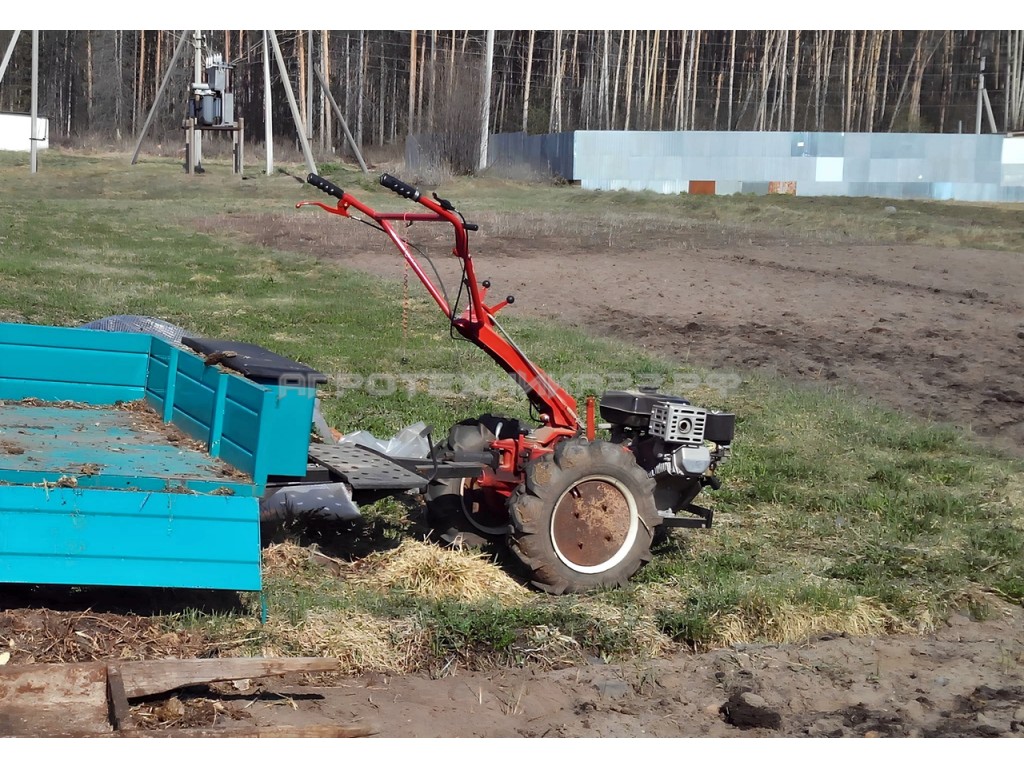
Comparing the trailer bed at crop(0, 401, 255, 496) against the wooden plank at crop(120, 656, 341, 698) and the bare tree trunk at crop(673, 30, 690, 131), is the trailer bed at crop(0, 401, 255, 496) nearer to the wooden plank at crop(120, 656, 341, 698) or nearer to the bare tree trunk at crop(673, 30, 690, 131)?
the wooden plank at crop(120, 656, 341, 698)

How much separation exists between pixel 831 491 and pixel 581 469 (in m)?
2.65

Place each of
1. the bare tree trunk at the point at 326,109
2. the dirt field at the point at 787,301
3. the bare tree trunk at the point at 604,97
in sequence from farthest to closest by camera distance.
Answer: the bare tree trunk at the point at 604,97 < the bare tree trunk at the point at 326,109 < the dirt field at the point at 787,301

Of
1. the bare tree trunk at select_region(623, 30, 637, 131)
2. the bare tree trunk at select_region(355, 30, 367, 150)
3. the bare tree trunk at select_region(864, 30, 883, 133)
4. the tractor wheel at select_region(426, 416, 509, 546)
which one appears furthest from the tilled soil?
the bare tree trunk at select_region(864, 30, 883, 133)

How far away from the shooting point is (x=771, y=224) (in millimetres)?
24812

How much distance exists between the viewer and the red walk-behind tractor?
19.0 feet

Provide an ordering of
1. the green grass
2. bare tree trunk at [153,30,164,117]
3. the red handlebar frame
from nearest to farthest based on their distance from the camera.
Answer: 1. the green grass
2. the red handlebar frame
3. bare tree trunk at [153,30,164,117]

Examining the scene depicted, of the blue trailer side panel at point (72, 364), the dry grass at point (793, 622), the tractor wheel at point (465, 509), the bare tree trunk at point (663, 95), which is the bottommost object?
the dry grass at point (793, 622)

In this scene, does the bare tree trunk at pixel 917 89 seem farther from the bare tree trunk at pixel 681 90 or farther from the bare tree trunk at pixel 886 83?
the bare tree trunk at pixel 681 90

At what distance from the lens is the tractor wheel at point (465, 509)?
6395 millimetres

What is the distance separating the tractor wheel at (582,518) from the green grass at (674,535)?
6.5 inches

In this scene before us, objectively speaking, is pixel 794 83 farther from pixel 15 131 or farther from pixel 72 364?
pixel 72 364

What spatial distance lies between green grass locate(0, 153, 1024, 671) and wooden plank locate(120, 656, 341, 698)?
422mm

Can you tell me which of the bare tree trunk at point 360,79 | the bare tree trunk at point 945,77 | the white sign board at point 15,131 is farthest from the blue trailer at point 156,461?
the white sign board at point 15,131

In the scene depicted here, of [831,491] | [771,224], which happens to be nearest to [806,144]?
[771,224]
